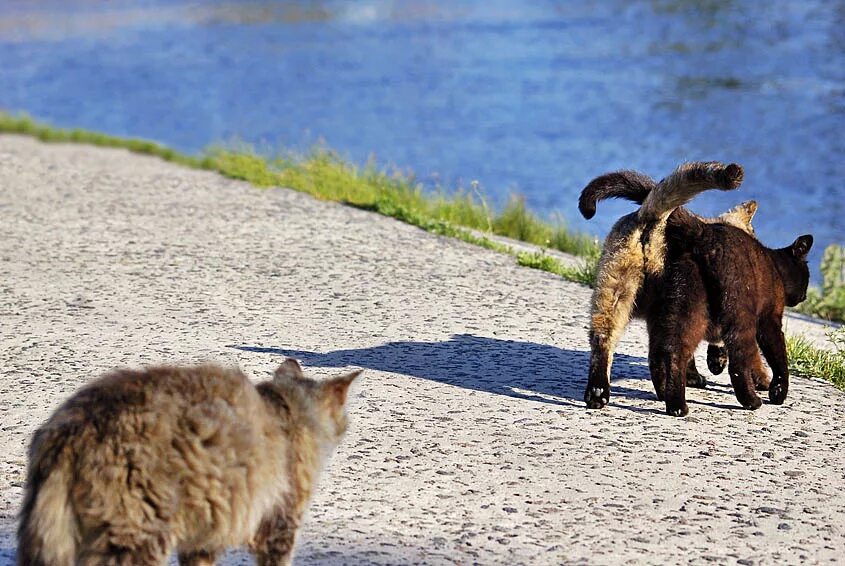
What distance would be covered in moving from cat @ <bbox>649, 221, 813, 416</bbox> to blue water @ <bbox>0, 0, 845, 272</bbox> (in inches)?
297

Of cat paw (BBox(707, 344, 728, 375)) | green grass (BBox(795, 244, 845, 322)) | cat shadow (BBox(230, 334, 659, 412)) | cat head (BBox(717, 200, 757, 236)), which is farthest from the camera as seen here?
green grass (BBox(795, 244, 845, 322))

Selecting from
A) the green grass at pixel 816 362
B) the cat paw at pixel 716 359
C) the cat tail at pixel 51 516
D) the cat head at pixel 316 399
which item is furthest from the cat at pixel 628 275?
the cat tail at pixel 51 516

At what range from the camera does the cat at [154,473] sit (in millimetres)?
3805

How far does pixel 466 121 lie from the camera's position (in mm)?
23109

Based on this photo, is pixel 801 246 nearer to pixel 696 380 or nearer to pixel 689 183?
pixel 696 380

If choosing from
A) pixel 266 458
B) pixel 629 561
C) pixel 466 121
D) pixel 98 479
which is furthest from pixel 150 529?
pixel 466 121

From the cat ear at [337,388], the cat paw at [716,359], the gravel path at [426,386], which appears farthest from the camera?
the cat paw at [716,359]

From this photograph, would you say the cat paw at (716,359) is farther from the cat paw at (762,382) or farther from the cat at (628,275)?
the cat at (628,275)

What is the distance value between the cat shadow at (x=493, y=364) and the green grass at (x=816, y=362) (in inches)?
39.7

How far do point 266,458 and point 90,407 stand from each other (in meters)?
0.63

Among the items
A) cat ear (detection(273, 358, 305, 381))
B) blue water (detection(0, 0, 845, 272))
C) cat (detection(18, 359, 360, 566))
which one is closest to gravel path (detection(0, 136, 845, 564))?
cat ear (detection(273, 358, 305, 381))

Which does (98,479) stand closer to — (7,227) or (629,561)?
(629,561)

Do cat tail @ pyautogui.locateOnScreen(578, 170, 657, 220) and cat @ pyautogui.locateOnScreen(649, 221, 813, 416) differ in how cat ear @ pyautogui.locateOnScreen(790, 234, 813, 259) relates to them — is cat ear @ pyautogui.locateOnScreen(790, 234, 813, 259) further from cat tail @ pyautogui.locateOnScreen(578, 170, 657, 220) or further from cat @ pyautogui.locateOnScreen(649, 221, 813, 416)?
cat tail @ pyautogui.locateOnScreen(578, 170, 657, 220)

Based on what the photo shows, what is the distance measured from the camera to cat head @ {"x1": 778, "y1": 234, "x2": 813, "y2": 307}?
7.49 metres
